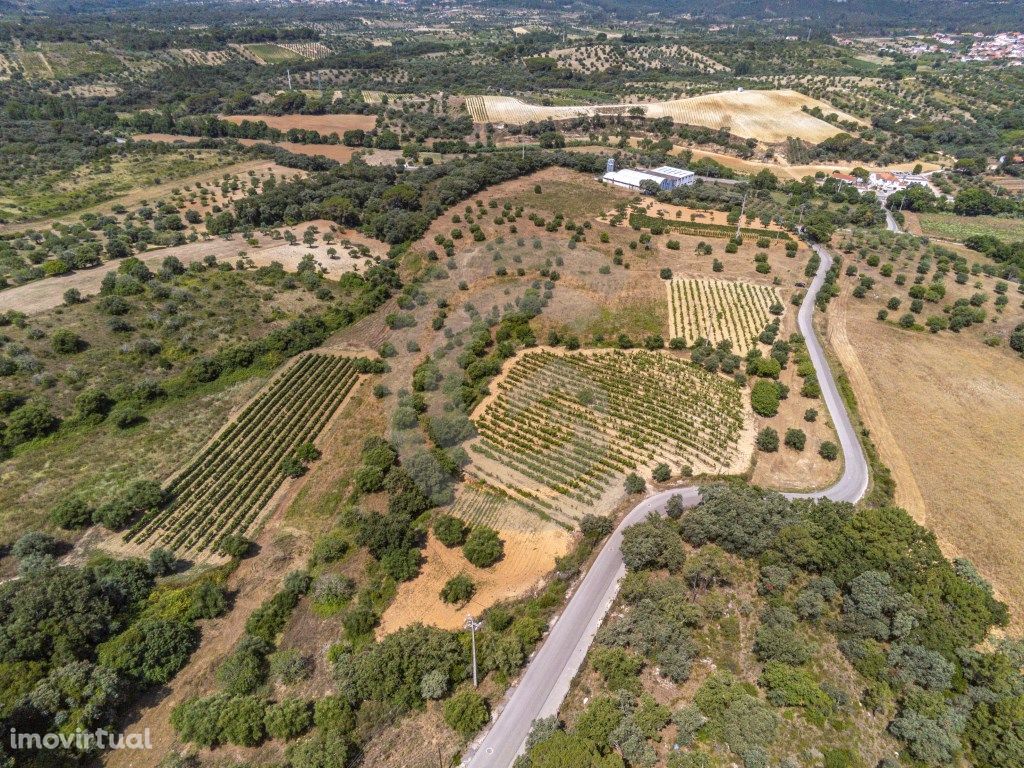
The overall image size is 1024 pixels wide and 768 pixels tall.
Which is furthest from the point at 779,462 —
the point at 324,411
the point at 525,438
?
the point at 324,411

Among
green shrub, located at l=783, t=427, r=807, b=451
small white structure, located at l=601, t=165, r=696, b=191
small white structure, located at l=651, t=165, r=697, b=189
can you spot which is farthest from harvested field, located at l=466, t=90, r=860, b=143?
green shrub, located at l=783, t=427, r=807, b=451

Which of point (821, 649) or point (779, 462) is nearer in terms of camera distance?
point (821, 649)

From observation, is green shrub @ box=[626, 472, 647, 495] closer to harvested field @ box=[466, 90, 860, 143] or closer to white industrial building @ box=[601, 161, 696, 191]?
white industrial building @ box=[601, 161, 696, 191]

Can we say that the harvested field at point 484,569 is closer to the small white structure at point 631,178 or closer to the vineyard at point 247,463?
the vineyard at point 247,463

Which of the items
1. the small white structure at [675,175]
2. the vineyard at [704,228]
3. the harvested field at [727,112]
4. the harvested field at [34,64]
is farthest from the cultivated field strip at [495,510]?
the harvested field at [34,64]

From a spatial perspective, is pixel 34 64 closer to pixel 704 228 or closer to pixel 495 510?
pixel 704 228

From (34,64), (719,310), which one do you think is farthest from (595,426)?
(34,64)

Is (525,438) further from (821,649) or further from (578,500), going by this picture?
(821,649)

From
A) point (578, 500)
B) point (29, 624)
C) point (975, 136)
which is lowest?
point (578, 500)
